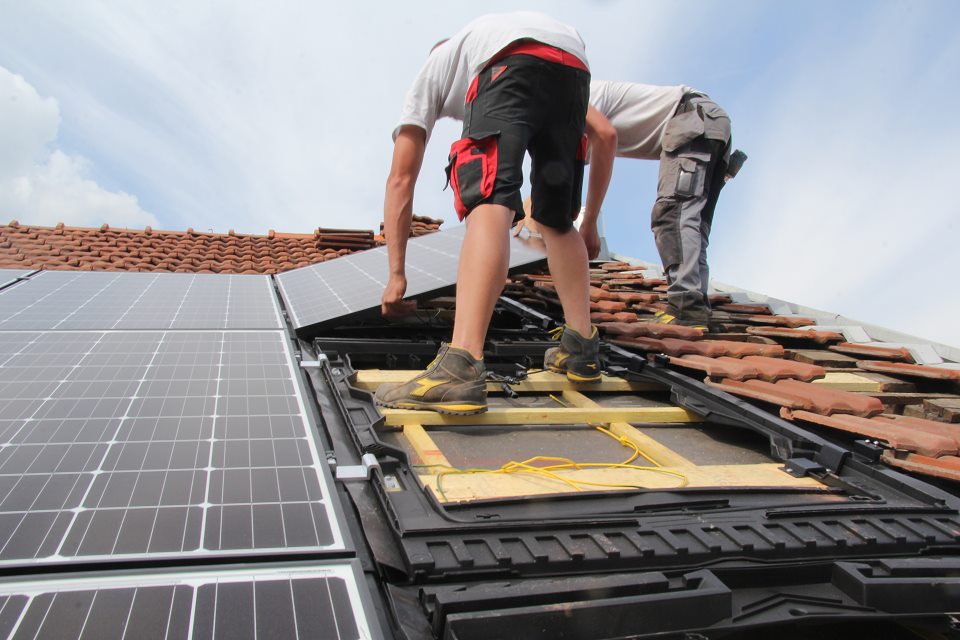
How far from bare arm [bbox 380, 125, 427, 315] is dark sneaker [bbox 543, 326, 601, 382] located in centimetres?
83

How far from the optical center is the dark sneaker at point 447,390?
227 centimetres

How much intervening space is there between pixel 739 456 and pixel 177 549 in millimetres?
1865

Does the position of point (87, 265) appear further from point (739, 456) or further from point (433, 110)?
point (739, 456)

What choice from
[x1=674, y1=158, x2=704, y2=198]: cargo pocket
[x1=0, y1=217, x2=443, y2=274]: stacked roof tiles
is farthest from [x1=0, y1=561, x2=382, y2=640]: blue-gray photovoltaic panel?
[x1=0, y1=217, x2=443, y2=274]: stacked roof tiles

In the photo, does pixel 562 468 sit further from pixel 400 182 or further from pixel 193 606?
pixel 400 182

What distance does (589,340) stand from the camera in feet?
9.34

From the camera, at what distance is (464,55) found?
279 centimetres

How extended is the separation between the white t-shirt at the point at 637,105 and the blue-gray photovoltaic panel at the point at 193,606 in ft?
14.4

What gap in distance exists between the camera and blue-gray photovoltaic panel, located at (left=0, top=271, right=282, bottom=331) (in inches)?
119

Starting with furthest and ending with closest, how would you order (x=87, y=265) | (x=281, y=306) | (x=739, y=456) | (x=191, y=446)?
(x=87, y=265) → (x=281, y=306) → (x=739, y=456) → (x=191, y=446)

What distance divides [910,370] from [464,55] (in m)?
2.80

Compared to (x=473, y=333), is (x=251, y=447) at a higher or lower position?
lower

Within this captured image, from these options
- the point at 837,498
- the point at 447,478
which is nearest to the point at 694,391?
the point at 837,498

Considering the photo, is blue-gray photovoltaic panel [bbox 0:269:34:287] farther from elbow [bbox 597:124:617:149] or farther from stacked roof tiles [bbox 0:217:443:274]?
elbow [bbox 597:124:617:149]
